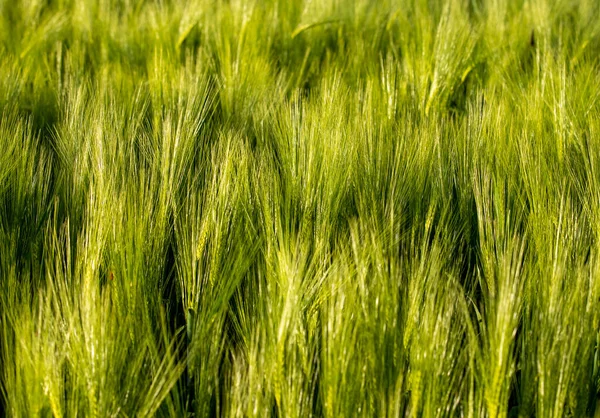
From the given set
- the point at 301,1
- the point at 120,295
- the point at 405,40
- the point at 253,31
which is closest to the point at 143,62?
the point at 253,31

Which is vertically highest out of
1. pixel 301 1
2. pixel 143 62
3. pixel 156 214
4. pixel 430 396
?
pixel 301 1

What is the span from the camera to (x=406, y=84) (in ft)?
4.01

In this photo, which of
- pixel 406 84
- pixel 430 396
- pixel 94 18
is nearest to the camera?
pixel 430 396

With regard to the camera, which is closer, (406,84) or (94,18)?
(406,84)

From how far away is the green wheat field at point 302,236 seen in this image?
708 mm

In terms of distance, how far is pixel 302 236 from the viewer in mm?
850

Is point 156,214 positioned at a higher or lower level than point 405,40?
lower

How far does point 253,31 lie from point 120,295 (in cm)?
77

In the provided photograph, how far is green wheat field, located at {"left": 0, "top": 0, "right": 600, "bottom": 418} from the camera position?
0.71m

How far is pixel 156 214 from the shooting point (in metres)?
0.87

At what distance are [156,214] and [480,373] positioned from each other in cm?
46

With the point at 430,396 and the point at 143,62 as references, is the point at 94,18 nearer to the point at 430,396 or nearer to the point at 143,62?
the point at 143,62

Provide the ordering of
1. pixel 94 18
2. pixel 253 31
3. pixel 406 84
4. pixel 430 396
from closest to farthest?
pixel 430 396 < pixel 406 84 < pixel 253 31 < pixel 94 18

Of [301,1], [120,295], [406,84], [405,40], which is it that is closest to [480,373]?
[120,295]
